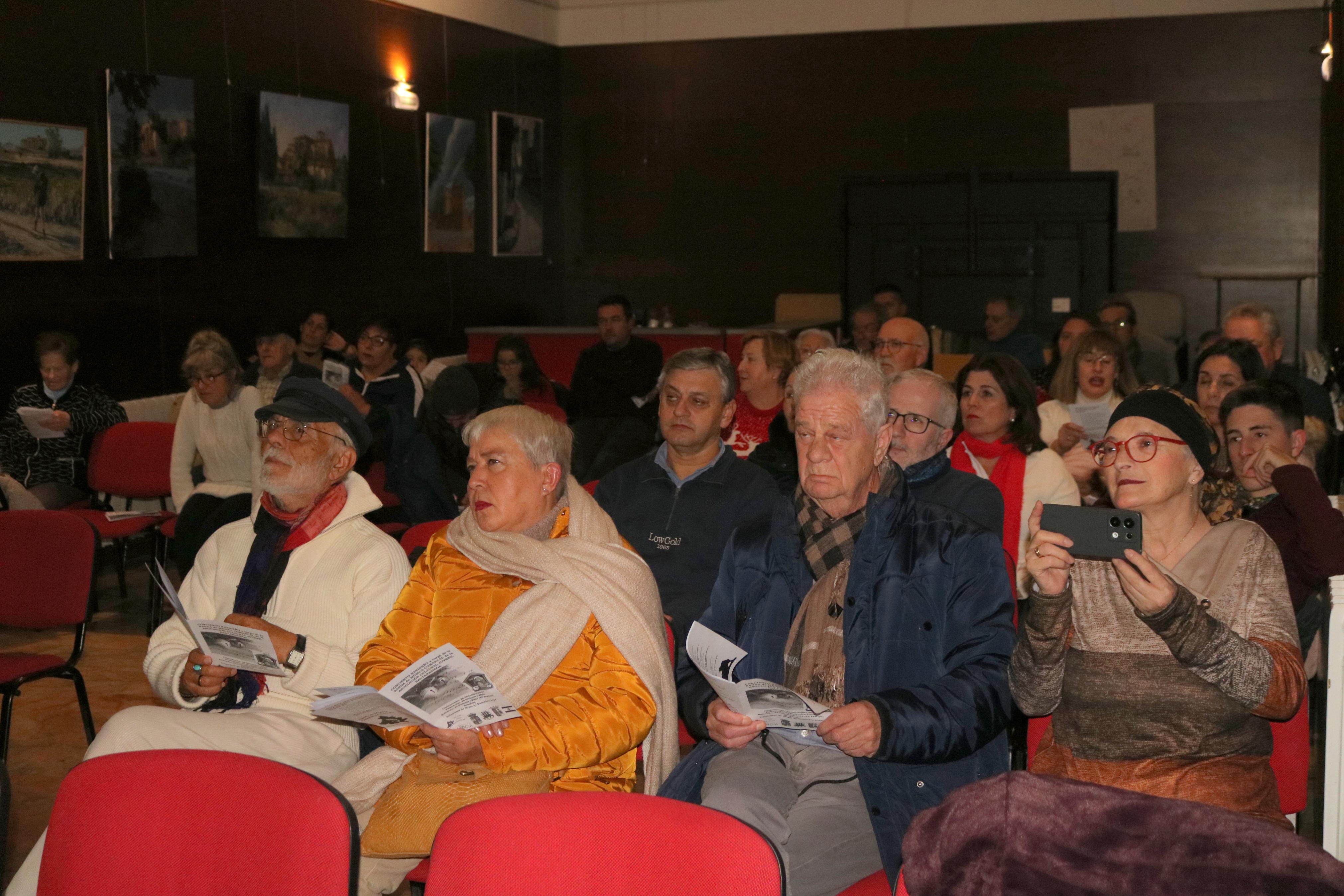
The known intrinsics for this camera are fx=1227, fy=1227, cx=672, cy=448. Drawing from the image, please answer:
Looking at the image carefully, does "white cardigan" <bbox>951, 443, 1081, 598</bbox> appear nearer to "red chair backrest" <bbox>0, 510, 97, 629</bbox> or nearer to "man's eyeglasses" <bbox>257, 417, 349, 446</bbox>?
"man's eyeglasses" <bbox>257, 417, 349, 446</bbox>

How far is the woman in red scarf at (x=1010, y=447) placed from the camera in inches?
166

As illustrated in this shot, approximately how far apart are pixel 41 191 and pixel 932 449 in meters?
6.32

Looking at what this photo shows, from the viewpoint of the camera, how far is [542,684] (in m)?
2.67

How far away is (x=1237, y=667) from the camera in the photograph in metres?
2.25

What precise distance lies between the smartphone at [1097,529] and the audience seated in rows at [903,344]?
401 centimetres

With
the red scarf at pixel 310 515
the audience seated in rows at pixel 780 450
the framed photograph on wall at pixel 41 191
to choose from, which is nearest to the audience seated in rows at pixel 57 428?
the framed photograph on wall at pixel 41 191

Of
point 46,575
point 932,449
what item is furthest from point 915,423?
point 46,575

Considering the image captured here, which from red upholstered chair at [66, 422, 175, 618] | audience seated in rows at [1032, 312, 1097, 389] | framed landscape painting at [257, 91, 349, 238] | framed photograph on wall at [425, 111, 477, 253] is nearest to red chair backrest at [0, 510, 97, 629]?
red upholstered chair at [66, 422, 175, 618]

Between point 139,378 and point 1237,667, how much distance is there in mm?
8019

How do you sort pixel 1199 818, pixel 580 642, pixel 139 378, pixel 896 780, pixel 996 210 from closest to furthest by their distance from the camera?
pixel 1199 818
pixel 896 780
pixel 580 642
pixel 139 378
pixel 996 210

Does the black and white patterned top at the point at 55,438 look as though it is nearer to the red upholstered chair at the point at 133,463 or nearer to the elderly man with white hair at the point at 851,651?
the red upholstered chair at the point at 133,463

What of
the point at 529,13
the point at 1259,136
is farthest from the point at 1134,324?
the point at 529,13

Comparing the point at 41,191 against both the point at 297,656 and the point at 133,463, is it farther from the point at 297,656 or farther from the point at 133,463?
the point at 297,656

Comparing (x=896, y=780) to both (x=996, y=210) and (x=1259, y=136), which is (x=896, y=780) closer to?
(x=996, y=210)
